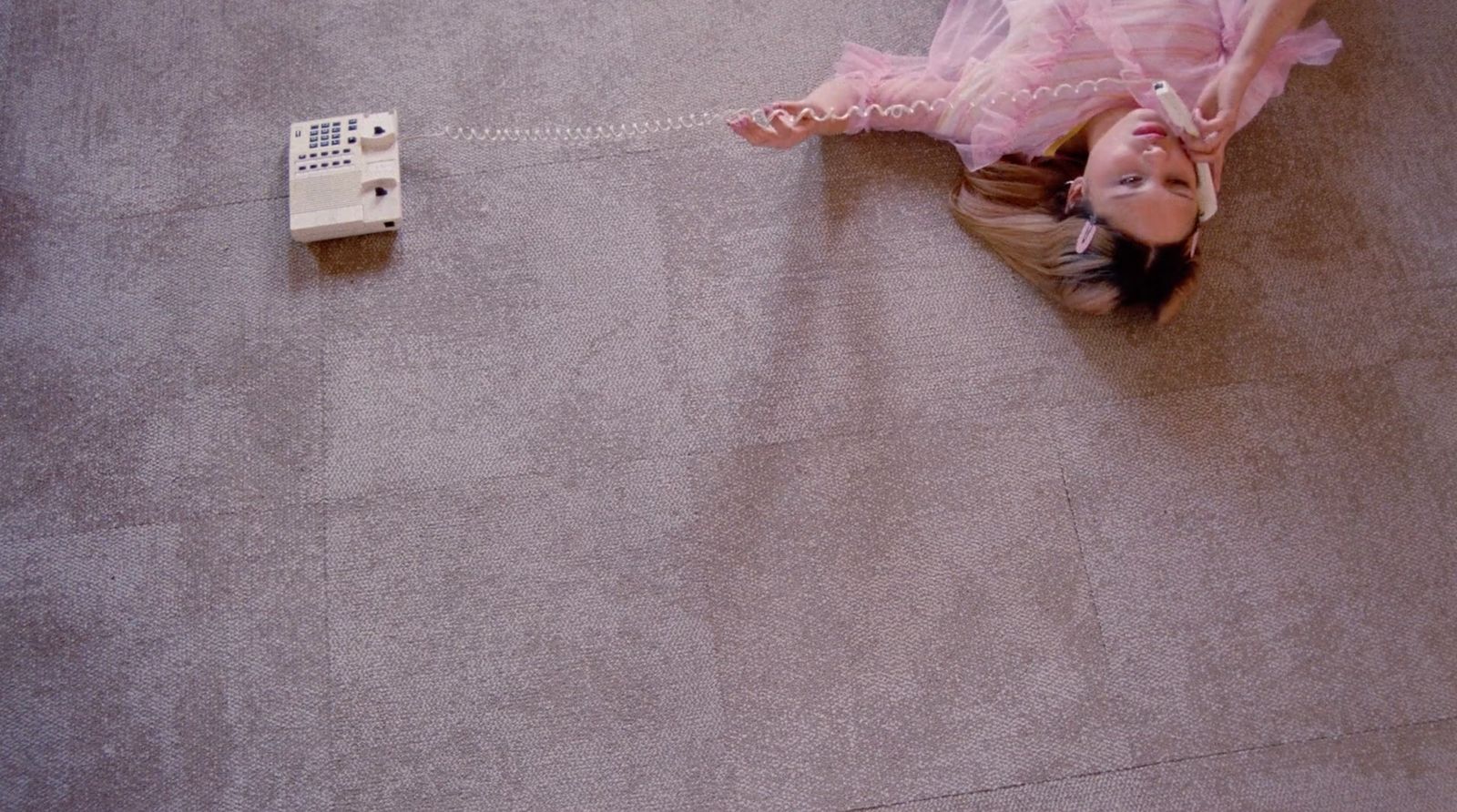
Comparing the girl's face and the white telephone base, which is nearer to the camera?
the girl's face

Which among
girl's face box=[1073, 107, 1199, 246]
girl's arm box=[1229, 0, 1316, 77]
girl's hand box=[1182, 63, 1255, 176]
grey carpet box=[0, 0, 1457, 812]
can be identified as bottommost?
grey carpet box=[0, 0, 1457, 812]

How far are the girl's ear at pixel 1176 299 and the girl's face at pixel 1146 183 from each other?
66 mm

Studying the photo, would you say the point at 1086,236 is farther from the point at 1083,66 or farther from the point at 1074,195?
the point at 1083,66

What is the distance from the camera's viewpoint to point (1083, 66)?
4.10ft

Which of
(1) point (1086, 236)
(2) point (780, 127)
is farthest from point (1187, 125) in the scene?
(2) point (780, 127)

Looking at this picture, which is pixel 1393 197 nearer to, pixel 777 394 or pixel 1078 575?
pixel 1078 575

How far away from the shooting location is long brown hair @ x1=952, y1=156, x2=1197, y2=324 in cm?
119

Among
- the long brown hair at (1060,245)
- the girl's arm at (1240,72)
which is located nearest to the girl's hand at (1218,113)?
the girl's arm at (1240,72)

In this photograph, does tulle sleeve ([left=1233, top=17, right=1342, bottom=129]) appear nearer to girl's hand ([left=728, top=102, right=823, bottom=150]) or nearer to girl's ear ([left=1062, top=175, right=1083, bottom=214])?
girl's ear ([left=1062, top=175, right=1083, bottom=214])

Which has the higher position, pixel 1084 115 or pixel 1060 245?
pixel 1084 115

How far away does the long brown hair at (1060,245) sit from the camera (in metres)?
1.19

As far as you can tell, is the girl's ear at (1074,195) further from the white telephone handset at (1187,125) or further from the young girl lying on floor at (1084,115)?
the white telephone handset at (1187,125)

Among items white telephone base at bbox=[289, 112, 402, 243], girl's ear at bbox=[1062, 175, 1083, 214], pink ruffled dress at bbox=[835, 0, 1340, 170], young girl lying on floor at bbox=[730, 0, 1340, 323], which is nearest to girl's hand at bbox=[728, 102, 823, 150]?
young girl lying on floor at bbox=[730, 0, 1340, 323]

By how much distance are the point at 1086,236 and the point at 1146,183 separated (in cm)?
8
